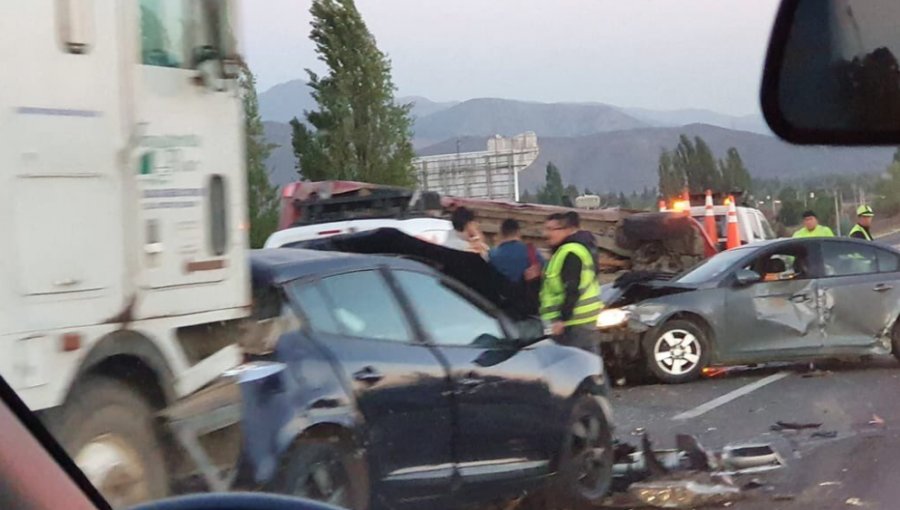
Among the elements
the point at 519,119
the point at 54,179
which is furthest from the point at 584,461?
the point at 519,119

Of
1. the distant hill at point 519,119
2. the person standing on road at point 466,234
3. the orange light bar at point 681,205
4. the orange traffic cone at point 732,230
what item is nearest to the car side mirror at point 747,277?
the distant hill at point 519,119

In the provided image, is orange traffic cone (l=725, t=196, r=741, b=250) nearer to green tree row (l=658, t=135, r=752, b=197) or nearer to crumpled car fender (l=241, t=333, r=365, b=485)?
green tree row (l=658, t=135, r=752, b=197)

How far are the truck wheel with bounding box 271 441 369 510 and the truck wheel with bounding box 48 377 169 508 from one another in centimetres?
46

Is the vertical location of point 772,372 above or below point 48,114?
below

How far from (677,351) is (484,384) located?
5057 millimetres

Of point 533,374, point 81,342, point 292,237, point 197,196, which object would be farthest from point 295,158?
point 81,342

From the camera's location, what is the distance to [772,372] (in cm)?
1098

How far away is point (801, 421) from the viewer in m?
8.52

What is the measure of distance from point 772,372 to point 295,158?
183 inches

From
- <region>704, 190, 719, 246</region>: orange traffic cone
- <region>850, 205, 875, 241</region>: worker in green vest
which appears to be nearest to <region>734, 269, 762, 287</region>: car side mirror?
<region>850, 205, 875, 241</region>: worker in green vest

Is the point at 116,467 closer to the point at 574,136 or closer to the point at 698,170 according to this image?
the point at 574,136

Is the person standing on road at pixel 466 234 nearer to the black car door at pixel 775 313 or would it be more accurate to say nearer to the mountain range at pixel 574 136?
the mountain range at pixel 574 136

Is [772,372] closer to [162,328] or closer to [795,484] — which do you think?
[795,484]

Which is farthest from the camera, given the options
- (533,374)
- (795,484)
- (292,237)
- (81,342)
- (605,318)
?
(605,318)
